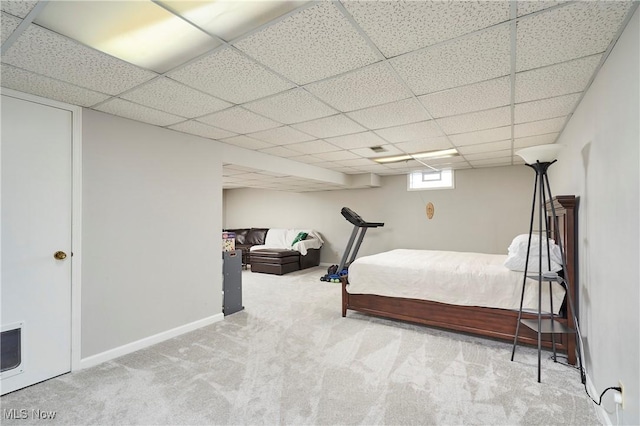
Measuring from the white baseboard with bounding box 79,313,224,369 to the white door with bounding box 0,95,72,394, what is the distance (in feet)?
0.57

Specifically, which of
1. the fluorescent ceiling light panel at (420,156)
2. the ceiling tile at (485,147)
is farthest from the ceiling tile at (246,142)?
the ceiling tile at (485,147)

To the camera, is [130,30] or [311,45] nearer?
[130,30]

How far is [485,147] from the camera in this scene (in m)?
4.14

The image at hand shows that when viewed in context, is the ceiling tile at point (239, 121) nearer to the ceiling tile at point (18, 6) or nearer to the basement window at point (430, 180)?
the ceiling tile at point (18, 6)

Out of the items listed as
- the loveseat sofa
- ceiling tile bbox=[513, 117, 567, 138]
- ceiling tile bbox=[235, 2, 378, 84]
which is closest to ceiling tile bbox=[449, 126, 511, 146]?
ceiling tile bbox=[513, 117, 567, 138]

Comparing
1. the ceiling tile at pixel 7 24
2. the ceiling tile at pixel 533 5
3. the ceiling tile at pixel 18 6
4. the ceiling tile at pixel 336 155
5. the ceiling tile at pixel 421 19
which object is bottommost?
the ceiling tile at pixel 336 155

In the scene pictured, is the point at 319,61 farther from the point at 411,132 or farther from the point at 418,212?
the point at 418,212

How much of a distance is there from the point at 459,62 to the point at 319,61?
2.79 ft

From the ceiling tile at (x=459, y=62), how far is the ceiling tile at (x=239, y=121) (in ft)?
4.70

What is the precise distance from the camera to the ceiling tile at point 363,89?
2.08 meters

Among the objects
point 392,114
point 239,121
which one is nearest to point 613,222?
point 392,114

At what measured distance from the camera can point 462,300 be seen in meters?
3.18

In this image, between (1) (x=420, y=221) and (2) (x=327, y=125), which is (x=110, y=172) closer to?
(2) (x=327, y=125)

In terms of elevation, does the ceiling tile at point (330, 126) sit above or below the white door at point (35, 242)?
above
